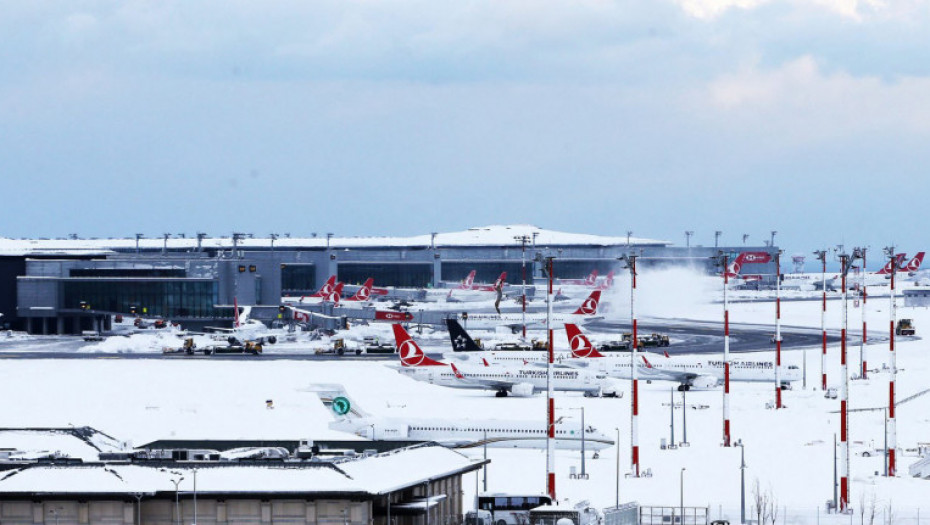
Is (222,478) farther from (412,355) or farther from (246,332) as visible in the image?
(246,332)

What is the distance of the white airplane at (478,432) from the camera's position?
2982 inches

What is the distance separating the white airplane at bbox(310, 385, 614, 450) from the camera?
7575 cm

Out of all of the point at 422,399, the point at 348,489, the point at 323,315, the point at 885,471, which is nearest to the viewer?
the point at 348,489

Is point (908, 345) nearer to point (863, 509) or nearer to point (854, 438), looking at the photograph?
point (854, 438)

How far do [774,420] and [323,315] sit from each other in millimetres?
108596

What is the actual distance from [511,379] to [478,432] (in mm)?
28442

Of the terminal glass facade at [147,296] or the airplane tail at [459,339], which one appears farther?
the terminal glass facade at [147,296]

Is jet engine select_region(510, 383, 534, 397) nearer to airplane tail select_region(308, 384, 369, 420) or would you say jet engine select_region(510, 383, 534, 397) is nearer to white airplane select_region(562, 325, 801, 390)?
white airplane select_region(562, 325, 801, 390)

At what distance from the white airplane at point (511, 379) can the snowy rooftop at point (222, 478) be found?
59.0m

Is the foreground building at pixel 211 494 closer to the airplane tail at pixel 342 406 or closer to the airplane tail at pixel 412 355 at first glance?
the airplane tail at pixel 342 406

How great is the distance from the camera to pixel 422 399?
10394 centimetres

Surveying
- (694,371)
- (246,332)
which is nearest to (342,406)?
(694,371)

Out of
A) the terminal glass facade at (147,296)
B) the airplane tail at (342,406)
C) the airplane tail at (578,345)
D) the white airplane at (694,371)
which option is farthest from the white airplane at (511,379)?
the terminal glass facade at (147,296)

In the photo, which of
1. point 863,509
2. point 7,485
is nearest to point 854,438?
point 863,509
